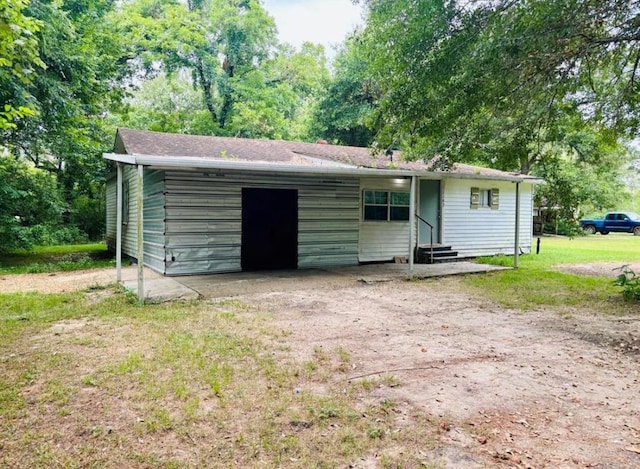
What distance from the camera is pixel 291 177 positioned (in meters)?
9.75

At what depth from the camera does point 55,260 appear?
12.5 m

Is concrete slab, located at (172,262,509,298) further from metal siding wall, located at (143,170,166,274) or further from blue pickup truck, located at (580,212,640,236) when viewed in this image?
blue pickup truck, located at (580,212,640,236)

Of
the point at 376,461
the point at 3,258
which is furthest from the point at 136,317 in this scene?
the point at 3,258

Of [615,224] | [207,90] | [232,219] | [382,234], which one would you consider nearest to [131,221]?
[232,219]

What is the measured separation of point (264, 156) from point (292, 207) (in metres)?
1.52

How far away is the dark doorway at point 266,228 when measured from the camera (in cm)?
1079

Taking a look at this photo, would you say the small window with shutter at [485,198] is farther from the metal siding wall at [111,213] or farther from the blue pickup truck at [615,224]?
the blue pickup truck at [615,224]

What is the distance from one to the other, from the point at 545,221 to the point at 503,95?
68.8 ft

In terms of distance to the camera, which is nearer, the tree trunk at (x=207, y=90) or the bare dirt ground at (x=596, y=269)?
the bare dirt ground at (x=596, y=269)

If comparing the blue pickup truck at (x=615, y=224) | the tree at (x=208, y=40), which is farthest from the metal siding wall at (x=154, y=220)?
the blue pickup truck at (x=615, y=224)

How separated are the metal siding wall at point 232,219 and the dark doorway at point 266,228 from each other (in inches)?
30.7

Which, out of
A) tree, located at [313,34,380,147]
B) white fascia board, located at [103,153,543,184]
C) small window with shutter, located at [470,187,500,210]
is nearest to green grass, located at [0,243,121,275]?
white fascia board, located at [103,153,543,184]

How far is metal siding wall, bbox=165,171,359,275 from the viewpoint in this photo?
28.3 ft

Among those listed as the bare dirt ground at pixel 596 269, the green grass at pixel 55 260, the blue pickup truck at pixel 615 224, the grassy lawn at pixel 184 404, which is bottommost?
the grassy lawn at pixel 184 404
